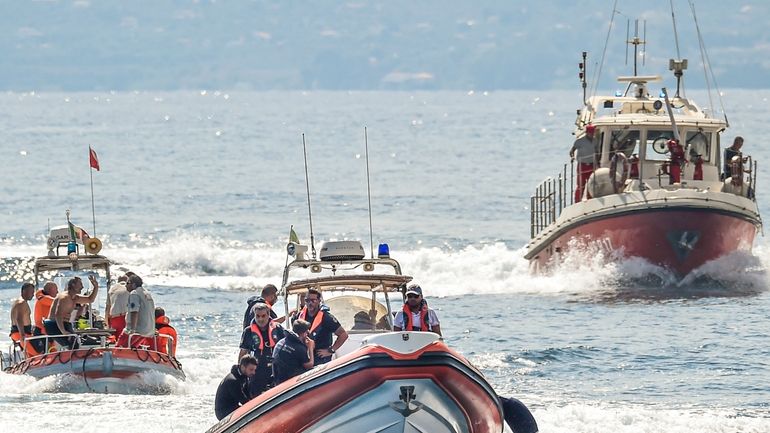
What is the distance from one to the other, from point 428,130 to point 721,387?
85.3 m

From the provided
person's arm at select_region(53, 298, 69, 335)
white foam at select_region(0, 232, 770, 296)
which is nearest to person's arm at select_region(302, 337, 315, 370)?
person's arm at select_region(53, 298, 69, 335)

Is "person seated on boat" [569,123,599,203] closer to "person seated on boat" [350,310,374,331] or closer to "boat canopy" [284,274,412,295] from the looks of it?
"person seated on boat" [350,310,374,331]

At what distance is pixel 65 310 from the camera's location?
21.7m

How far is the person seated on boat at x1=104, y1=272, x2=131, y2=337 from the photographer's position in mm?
21953

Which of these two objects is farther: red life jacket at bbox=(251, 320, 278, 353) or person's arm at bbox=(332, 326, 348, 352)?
red life jacket at bbox=(251, 320, 278, 353)

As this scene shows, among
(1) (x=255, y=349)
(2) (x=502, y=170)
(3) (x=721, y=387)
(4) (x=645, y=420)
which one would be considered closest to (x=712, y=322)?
(3) (x=721, y=387)

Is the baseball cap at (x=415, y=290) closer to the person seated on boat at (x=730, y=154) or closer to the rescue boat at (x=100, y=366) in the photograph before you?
the rescue boat at (x=100, y=366)

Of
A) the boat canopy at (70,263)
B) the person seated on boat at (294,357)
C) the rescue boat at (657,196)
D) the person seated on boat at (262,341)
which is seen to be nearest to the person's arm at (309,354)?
the person seated on boat at (294,357)

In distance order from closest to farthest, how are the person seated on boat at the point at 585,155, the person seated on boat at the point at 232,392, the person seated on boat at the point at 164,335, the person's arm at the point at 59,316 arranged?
the person seated on boat at the point at 232,392 < the person's arm at the point at 59,316 < the person seated on boat at the point at 164,335 < the person seated on boat at the point at 585,155

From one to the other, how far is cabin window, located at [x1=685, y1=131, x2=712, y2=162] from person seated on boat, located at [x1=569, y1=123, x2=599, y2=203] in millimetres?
1689

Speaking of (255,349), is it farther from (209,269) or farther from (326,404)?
(209,269)

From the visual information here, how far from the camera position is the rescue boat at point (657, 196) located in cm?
3020

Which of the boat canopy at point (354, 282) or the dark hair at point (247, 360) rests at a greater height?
the boat canopy at point (354, 282)

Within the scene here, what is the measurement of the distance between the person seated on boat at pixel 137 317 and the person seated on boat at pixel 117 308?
149 mm
